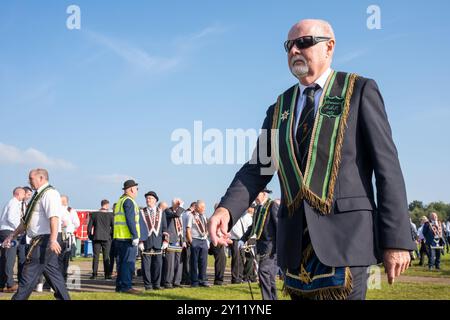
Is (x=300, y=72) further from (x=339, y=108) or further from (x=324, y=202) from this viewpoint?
(x=324, y=202)

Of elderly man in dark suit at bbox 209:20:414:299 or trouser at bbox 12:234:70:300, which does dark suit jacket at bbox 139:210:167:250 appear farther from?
elderly man in dark suit at bbox 209:20:414:299

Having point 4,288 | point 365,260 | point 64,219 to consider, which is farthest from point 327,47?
point 4,288

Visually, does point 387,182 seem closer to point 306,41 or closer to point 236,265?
point 306,41

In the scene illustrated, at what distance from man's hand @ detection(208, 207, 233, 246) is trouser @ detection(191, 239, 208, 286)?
12090 millimetres

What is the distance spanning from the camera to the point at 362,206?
289 cm

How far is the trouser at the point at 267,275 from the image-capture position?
32.2 feet

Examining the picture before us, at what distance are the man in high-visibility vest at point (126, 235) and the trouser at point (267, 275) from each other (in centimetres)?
333

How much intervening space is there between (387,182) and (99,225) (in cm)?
1415

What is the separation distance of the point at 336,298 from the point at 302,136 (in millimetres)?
949

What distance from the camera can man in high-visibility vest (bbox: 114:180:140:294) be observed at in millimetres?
12125

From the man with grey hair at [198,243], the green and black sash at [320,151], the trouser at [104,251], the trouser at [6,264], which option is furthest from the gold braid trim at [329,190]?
the trouser at [104,251]

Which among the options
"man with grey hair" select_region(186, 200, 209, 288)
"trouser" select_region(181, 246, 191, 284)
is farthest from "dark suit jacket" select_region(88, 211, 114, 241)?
"man with grey hair" select_region(186, 200, 209, 288)

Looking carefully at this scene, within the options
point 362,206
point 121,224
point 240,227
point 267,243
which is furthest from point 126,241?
Result: point 362,206

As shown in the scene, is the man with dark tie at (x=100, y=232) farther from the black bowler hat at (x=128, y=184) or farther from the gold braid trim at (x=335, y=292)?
the gold braid trim at (x=335, y=292)
